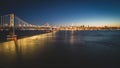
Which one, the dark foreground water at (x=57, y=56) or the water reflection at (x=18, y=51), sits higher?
the water reflection at (x=18, y=51)

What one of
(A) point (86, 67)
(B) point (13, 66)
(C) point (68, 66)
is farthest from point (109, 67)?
(B) point (13, 66)

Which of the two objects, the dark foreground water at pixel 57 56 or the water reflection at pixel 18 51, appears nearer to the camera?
the dark foreground water at pixel 57 56

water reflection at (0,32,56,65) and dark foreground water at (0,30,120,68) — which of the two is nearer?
dark foreground water at (0,30,120,68)

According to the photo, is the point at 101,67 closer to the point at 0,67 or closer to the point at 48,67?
the point at 48,67

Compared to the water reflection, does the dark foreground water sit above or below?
below

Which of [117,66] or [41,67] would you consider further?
[117,66]

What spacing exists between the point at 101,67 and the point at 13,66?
5281 millimetres

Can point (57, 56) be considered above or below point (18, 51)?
below

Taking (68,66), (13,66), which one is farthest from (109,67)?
(13,66)

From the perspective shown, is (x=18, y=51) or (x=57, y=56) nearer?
(x=57, y=56)

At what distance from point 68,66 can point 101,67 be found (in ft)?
6.53

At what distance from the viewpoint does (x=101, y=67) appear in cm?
1090

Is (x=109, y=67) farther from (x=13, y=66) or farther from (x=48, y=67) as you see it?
(x=13, y=66)

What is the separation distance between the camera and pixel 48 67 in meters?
10.6
